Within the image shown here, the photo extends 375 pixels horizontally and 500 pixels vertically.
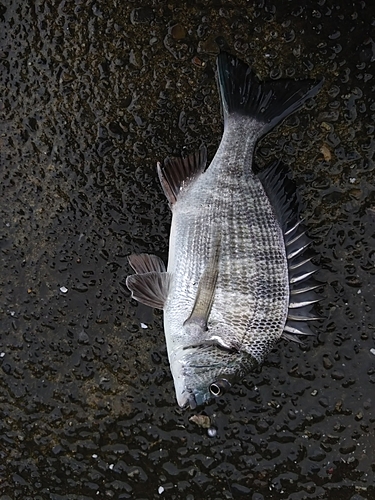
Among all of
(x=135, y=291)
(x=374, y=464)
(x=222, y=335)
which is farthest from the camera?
(x=374, y=464)

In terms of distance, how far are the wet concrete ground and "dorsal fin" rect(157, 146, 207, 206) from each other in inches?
8.9

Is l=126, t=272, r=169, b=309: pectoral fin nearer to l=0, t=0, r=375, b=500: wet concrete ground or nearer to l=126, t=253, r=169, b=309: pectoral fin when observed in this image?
l=126, t=253, r=169, b=309: pectoral fin

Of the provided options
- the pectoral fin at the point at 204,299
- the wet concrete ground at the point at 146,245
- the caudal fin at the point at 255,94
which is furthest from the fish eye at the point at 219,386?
the caudal fin at the point at 255,94

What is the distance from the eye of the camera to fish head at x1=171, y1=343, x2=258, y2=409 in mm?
2793

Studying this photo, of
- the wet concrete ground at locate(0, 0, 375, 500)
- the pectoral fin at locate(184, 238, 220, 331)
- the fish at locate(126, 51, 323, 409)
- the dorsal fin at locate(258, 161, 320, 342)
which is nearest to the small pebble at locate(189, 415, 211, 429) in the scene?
the wet concrete ground at locate(0, 0, 375, 500)

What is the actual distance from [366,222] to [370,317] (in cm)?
54

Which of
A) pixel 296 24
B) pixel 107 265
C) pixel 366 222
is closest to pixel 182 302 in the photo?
pixel 107 265

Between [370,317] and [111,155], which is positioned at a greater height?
[111,155]

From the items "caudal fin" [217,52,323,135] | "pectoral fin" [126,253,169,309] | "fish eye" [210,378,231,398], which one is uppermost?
"caudal fin" [217,52,323,135]

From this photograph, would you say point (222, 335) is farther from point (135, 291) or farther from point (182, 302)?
point (135, 291)

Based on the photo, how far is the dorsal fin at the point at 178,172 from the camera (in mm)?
3205

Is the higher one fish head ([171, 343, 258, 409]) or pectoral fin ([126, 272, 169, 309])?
pectoral fin ([126, 272, 169, 309])

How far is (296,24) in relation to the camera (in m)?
3.43

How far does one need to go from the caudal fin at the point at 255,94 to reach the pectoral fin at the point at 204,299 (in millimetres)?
859
